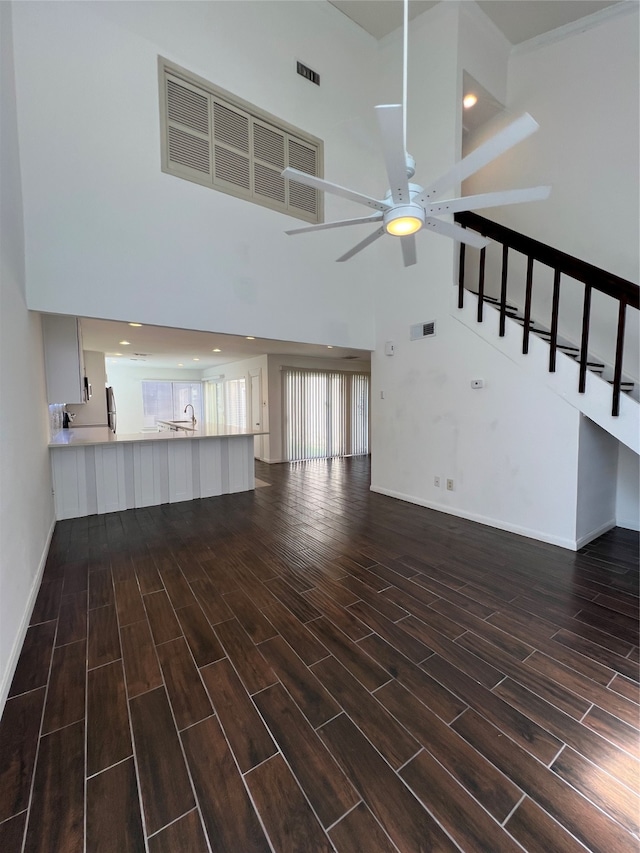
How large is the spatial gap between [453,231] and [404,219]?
54 cm

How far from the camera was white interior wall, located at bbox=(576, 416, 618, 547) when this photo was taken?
130 inches

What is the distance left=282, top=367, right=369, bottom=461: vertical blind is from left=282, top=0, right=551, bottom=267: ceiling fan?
5.53 meters

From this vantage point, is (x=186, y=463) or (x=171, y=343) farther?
(x=171, y=343)

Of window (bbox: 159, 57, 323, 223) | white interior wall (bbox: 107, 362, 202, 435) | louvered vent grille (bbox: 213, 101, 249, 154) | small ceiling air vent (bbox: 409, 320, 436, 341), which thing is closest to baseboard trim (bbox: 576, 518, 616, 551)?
small ceiling air vent (bbox: 409, 320, 436, 341)

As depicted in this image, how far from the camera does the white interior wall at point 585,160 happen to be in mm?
3891

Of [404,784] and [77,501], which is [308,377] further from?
[404,784]

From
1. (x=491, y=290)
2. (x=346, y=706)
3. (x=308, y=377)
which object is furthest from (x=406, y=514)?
(x=308, y=377)

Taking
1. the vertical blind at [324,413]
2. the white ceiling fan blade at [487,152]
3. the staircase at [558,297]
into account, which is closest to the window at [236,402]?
the vertical blind at [324,413]

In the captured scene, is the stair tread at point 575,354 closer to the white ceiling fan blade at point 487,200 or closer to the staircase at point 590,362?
the staircase at point 590,362

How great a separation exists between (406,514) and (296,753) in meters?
3.14

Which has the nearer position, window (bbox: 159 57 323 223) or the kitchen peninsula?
window (bbox: 159 57 323 223)

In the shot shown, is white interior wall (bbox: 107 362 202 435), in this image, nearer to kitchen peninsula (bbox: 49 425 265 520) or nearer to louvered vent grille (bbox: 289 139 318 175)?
kitchen peninsula (bbox: 49 425 265 520)

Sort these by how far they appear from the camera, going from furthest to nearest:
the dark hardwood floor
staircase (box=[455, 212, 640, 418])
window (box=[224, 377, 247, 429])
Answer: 1. window (box=[224, 377, 247, 429])
2. staircase (box=[455, 212, 640, 418])
3. the dark hardwood floor

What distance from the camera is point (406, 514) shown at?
14.1 ft
